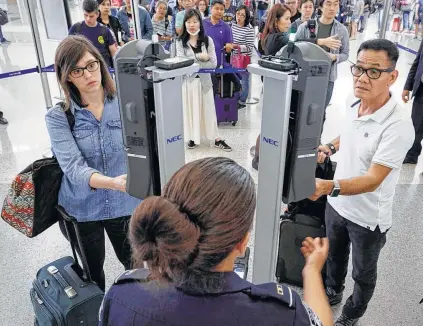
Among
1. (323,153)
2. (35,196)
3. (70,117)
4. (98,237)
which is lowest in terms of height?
(98,237)

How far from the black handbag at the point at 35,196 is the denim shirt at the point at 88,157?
0.15 feet

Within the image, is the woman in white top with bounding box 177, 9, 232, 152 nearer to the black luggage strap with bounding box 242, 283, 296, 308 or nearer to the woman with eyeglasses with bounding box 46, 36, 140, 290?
the woman with eyeglasses with bounding box 46, 36, 140, 290

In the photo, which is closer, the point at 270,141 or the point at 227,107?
the point at 270,141

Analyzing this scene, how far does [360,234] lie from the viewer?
1.88m

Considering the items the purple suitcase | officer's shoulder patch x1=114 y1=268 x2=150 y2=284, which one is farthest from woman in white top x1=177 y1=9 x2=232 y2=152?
officer's shoulder patch x1=114 y1=268 x2=150 y2=284

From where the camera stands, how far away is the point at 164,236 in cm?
79

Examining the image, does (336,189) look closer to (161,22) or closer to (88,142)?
(88,142)

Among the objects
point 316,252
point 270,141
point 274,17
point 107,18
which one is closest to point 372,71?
point 270,141

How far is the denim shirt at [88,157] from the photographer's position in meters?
1.71

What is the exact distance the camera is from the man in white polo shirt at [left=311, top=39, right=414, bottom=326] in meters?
1.64

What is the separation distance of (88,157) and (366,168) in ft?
4.12

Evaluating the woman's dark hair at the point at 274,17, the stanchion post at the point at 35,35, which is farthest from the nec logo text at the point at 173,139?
the stanchion post at the point at 35,35

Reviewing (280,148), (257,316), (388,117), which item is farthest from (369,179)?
(257,316)

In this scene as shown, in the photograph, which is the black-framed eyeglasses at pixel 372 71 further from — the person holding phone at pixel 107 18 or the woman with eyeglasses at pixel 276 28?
the person holding phone at pixel 107 18
